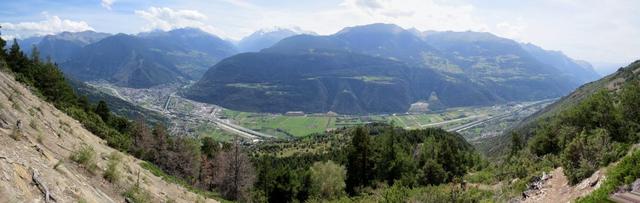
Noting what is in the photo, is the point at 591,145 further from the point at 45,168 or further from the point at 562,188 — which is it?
the point at 45,168

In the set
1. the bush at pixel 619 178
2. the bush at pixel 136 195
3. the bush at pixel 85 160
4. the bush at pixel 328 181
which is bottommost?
the bush at pixel 328 181

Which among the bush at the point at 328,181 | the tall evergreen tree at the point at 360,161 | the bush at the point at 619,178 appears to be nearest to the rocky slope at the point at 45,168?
the bush at the point at 619,178

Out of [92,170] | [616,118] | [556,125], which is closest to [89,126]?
[92,170]

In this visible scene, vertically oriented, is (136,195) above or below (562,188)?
below

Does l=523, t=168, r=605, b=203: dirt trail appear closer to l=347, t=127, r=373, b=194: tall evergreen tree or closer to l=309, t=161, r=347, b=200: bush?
l=309, t=161, r=347, b=200: bush

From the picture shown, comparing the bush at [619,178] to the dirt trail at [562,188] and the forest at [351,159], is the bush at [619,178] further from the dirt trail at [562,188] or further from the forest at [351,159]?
the forest at [351,159]

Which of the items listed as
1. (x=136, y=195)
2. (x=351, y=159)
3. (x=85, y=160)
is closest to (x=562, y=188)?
(x=136, y=195)
